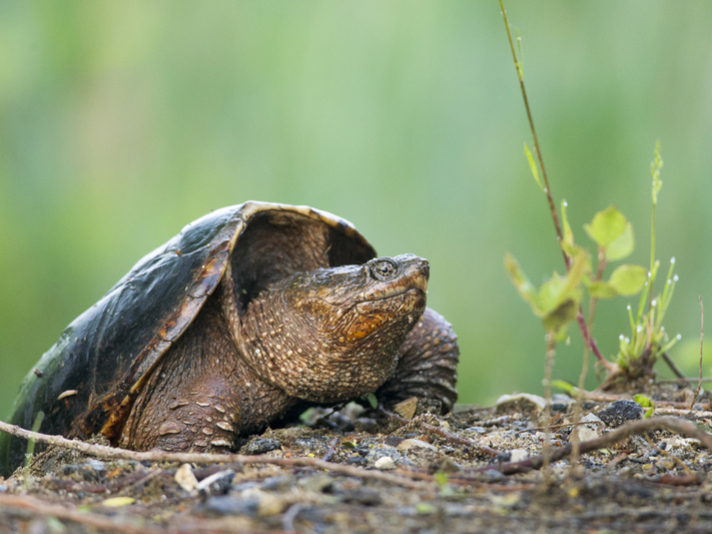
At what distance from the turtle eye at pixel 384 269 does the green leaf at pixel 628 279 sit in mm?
1148

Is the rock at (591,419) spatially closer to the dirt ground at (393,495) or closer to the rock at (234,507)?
the dirt ground at (393,495)

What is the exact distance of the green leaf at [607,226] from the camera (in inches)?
48.9

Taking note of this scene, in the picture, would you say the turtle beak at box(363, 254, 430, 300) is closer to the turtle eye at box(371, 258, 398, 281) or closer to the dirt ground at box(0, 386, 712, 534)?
the turtle eye at box(371, 258, 398, 281)

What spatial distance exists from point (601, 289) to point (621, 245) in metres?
0.12

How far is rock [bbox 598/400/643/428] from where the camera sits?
2.18 m

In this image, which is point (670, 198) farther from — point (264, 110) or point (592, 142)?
point (264, 110)

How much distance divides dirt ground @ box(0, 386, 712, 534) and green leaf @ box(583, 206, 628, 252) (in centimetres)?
55

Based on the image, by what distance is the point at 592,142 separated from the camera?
28.9 ft

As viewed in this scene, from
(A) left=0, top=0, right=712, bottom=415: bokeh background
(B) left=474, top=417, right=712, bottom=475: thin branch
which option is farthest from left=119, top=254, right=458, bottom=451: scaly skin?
(A) left=0, top=0, right=712, bottom=415: bokeh background

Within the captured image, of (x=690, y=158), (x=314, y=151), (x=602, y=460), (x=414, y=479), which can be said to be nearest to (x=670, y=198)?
(x=690, y=158)

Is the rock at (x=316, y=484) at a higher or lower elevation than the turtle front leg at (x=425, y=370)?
higher

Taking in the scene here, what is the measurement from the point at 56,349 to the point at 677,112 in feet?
29.7

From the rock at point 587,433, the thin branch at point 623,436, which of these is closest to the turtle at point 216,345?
the rock at point 587,433

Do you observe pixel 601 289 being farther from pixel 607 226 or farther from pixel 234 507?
pixel 234 507
